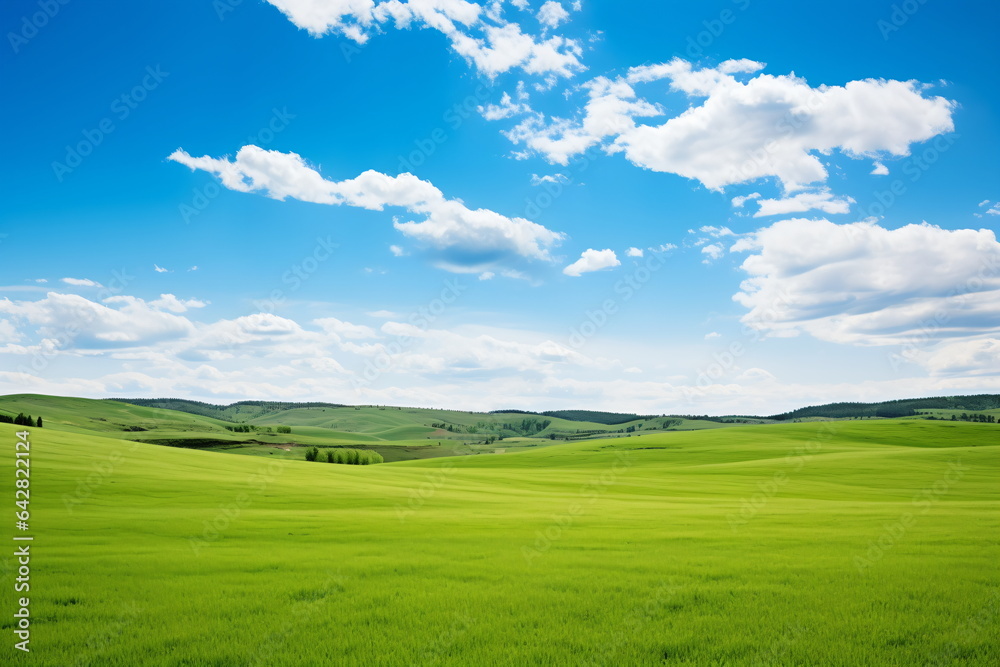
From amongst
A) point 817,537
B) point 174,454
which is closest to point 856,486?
A: point 817,537

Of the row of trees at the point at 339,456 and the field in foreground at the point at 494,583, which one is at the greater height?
the field in foreground at the point at 494,583

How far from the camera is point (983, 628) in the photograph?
9.09m

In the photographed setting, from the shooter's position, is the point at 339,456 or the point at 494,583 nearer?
the point at 494,583

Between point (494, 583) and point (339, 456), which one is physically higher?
point (494, 583)

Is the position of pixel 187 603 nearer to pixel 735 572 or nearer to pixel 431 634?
pixel 431 634

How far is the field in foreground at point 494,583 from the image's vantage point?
8.42 metres

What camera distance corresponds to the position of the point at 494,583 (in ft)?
39.8

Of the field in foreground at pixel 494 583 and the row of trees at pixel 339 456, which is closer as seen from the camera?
the field in foreground at pixel 494 583

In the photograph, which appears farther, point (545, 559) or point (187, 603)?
point (545, 559)

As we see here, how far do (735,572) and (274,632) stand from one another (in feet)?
31.1

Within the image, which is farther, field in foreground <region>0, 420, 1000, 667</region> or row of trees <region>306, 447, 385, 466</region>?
row of trees <region>306, 447, 385, 466</region>

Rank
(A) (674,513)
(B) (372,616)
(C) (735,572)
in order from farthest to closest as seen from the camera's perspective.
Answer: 1. (A) (674,513)
2. (C) (735,572)
3. (B) (372,616)

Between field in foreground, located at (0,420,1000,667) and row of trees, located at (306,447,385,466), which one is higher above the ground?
field in foreground, located at (0,420,1000,667)

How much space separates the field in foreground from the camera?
27.6 ft
